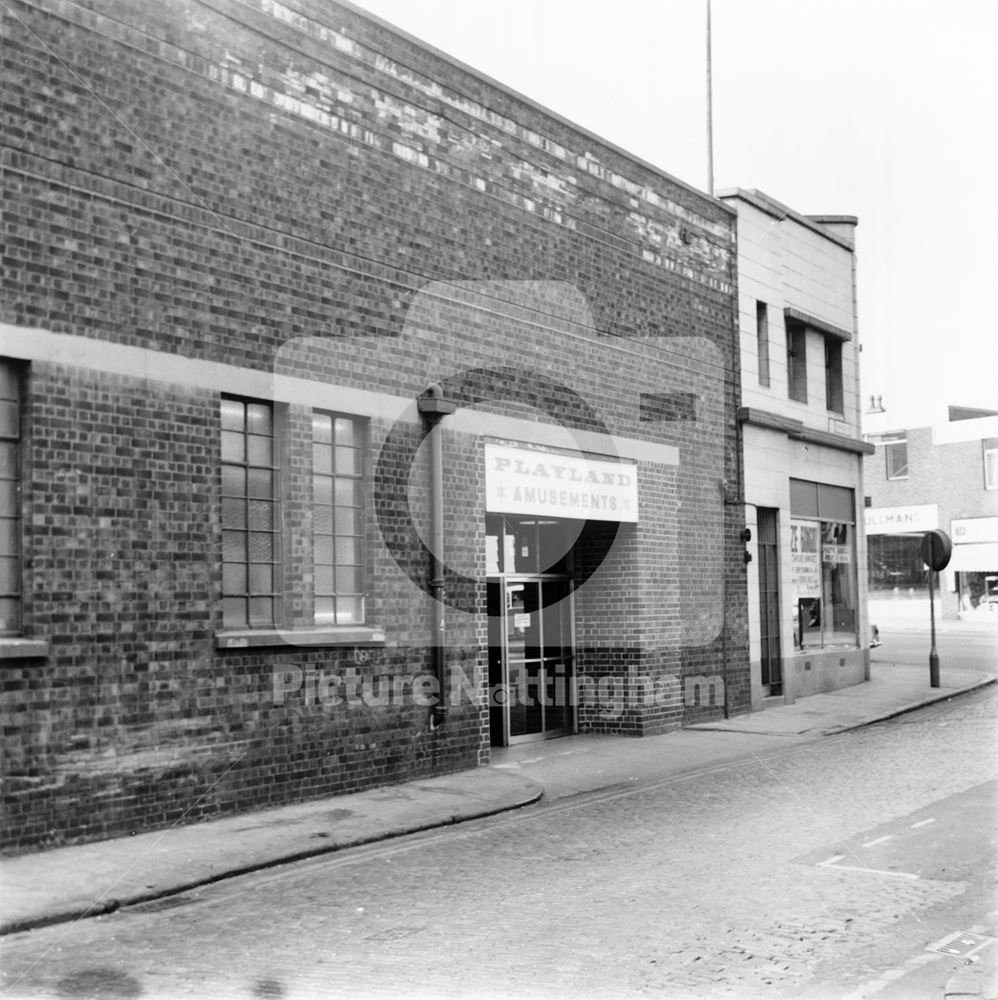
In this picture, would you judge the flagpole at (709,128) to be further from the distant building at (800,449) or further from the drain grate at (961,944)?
the drain grate at (961,944)

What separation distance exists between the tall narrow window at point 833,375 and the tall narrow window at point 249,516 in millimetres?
14828

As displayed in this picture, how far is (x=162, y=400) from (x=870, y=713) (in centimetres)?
1301

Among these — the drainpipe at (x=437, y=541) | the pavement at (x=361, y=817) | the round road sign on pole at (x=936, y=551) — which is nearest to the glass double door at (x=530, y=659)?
the pavement at (x=361, y=817)

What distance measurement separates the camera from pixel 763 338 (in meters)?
21.5

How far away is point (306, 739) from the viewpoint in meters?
12.1

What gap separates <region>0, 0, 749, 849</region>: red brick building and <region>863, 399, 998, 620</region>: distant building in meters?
34.1

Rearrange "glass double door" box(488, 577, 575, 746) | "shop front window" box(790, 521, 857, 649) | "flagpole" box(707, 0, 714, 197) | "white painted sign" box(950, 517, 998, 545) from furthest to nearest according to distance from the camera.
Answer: "white painted sign" box(950, 517, 998, 545) → "flagpole" box(707, 0, 714, 197) → "shop front window" box(790, 521, 857, 649) → "glass double door" box(488, 577, 575, 746)

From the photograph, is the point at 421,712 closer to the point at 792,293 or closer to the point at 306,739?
the point at 306,739

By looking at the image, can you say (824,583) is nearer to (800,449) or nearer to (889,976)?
(800,449)

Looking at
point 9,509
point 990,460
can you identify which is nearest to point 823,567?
point 9,509

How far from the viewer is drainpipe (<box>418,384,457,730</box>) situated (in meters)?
13.7

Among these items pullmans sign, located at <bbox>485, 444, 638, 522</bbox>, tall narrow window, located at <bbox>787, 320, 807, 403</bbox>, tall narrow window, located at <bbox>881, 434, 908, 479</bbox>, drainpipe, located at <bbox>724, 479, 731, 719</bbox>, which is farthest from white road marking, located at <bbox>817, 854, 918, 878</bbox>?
tall narrow window, located at <bbox>881, 434, 908, 479</bbox>

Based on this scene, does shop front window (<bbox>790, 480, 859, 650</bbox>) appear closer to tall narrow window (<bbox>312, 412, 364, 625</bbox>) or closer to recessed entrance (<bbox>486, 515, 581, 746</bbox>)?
recessed entrance (<bbox>486, 515, 581, 746</bbox>)

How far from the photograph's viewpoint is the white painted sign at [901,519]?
51.6 meters
